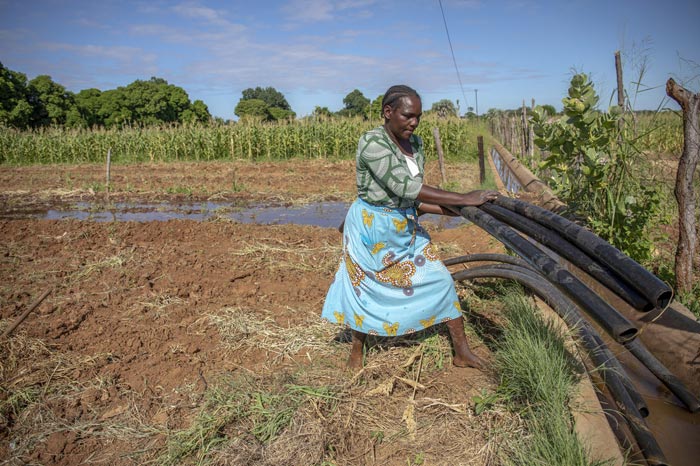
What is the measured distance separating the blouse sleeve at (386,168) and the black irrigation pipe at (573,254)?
398mm

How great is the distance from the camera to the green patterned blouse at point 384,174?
2.66 meters

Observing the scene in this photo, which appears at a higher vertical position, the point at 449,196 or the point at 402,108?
the point at 402,108

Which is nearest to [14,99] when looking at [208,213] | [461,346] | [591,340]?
[208,213]

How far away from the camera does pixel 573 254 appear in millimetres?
1911

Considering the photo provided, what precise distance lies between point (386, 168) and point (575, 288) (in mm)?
1251

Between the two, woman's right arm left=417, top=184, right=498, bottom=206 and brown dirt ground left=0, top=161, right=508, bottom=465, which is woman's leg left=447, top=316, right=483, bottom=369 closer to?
brown dirt ground left=0, top=161, right=508, bottom=465

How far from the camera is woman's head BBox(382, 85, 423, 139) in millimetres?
2688

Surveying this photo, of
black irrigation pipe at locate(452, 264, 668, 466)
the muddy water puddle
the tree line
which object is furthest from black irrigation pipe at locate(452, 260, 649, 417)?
the tree line

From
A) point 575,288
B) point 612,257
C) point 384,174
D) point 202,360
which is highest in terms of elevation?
point 384,174

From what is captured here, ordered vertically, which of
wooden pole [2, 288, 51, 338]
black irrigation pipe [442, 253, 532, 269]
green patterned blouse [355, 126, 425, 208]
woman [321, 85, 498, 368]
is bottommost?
wooden pole [2, 288, 51, 338]

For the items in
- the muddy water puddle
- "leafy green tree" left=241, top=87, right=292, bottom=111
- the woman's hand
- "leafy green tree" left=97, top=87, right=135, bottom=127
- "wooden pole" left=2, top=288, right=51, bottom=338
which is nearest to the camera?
the woman's hand

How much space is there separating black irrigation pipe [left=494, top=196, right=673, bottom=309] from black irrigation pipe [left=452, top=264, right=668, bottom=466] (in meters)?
0.74

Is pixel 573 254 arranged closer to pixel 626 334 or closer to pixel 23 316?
pixel 626 334

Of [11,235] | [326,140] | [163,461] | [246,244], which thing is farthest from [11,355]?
[326,140]
